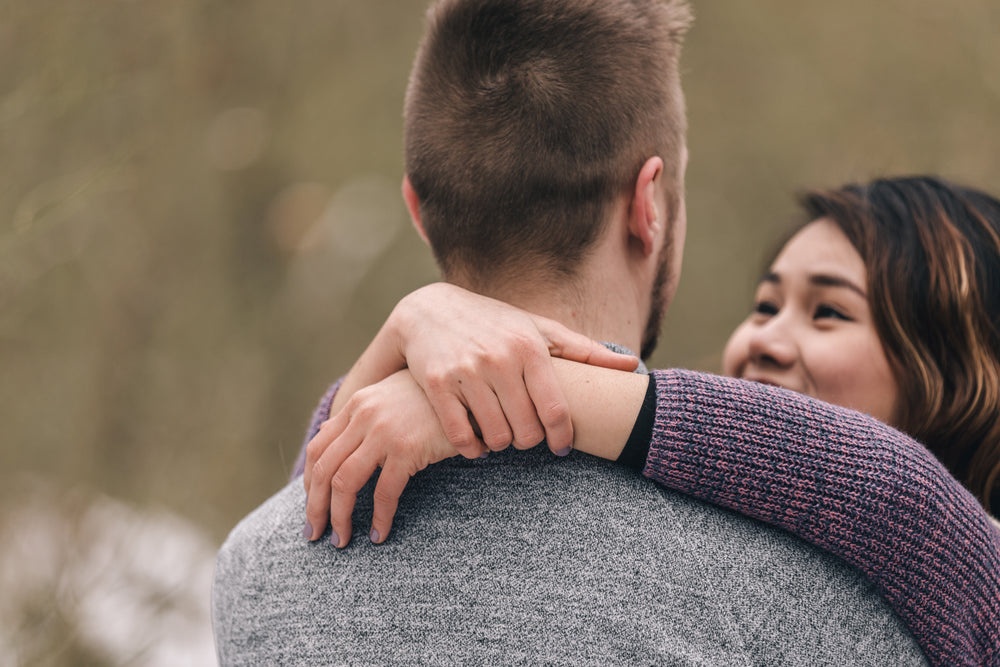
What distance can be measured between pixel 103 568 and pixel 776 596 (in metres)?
3.09

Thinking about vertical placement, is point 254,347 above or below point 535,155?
below

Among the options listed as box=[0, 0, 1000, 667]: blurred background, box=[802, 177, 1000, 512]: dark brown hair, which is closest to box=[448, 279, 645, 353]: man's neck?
box=[802, 177, 1000, 512]: dark brown hair

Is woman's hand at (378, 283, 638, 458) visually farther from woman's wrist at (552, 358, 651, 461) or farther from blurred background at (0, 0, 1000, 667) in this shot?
blurred background at (0, 0, 1000, 667)

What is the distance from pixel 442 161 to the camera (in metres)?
1.22

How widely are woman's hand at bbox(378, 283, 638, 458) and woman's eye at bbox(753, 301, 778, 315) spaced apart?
1.11 meters

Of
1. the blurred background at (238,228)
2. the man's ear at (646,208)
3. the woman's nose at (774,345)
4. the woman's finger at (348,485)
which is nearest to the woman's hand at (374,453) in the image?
the woman's finger at (348,485)

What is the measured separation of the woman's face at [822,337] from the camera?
1820 millimetres

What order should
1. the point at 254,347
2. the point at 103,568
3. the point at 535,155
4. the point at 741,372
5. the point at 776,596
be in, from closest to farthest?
the point at 776,596, the point at 535,155, the point at 741,372, the point at 103,568, the point at 254,347

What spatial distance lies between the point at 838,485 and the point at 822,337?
3.00ft

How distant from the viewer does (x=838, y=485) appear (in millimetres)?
998

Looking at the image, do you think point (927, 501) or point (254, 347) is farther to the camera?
point (254, 347)

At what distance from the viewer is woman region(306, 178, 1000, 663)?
100cm

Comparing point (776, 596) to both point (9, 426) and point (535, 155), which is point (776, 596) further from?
point (9, 426)

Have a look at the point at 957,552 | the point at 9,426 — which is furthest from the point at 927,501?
the point at 9,426
